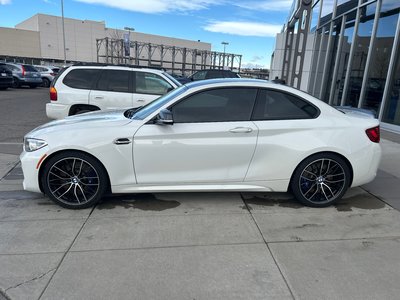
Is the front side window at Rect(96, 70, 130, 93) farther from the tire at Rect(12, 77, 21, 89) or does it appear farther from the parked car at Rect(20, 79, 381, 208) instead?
the tire at Rect(12, 77, 21, 89)

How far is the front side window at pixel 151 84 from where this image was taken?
7941 mm

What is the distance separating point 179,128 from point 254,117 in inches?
37.2

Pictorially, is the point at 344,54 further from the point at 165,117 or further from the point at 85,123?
the point at 85,123

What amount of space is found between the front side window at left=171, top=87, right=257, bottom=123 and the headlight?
5.24ft

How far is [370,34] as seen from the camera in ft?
35.8

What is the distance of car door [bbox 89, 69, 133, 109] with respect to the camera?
7.72m

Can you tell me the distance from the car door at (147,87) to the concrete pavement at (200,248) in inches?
148

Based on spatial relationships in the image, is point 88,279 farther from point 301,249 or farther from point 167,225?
point 301,249

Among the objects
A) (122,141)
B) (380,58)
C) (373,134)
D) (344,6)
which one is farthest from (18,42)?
(373,134)

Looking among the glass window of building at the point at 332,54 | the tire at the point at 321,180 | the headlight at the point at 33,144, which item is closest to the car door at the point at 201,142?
the tire at the point at 321,180

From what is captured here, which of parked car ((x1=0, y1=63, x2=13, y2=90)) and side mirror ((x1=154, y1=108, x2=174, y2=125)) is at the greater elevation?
side mirror ((x1=154, y1=108, x2=174, y2=125))

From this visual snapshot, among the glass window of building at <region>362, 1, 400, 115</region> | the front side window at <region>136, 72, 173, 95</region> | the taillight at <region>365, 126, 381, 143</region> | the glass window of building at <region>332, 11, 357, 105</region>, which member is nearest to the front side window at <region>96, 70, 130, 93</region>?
the front side window at <region>136, 72, 173, 95</region>

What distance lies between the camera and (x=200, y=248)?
3.30m

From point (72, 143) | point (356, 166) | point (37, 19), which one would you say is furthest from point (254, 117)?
point (37, 19)
